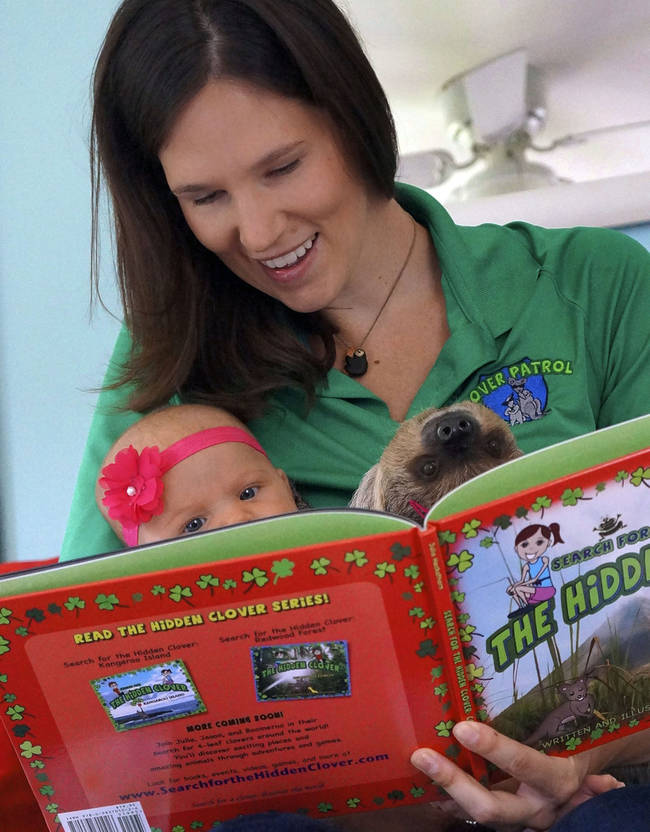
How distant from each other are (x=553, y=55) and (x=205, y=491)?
1264 mm

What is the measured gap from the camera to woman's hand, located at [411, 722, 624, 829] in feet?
2.74

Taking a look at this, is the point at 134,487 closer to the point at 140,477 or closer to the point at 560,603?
the point at 140,477

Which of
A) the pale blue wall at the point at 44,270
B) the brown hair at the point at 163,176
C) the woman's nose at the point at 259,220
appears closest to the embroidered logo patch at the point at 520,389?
the brown hair at the point at 163,176

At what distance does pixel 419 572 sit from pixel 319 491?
1.75 ft

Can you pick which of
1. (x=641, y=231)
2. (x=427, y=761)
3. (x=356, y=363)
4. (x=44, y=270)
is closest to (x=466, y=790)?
(x=427, y=761)

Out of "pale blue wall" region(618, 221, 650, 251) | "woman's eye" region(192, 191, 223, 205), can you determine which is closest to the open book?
"woman's eye" region(192, 191, 223, 205)

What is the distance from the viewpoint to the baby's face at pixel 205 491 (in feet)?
3.99

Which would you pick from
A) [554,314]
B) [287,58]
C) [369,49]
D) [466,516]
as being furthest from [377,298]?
[369,49]

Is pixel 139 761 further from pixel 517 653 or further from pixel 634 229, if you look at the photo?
pixel 634 229

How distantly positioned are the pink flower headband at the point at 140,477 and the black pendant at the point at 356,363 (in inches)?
8.8

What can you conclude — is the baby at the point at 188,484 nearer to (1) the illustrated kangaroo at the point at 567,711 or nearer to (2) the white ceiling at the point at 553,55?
(1) the illustrated kangaroo at the point at 567,711

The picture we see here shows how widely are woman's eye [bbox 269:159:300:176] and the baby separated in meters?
0.34

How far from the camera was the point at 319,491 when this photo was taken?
1.33 meters

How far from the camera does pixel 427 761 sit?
85cm
